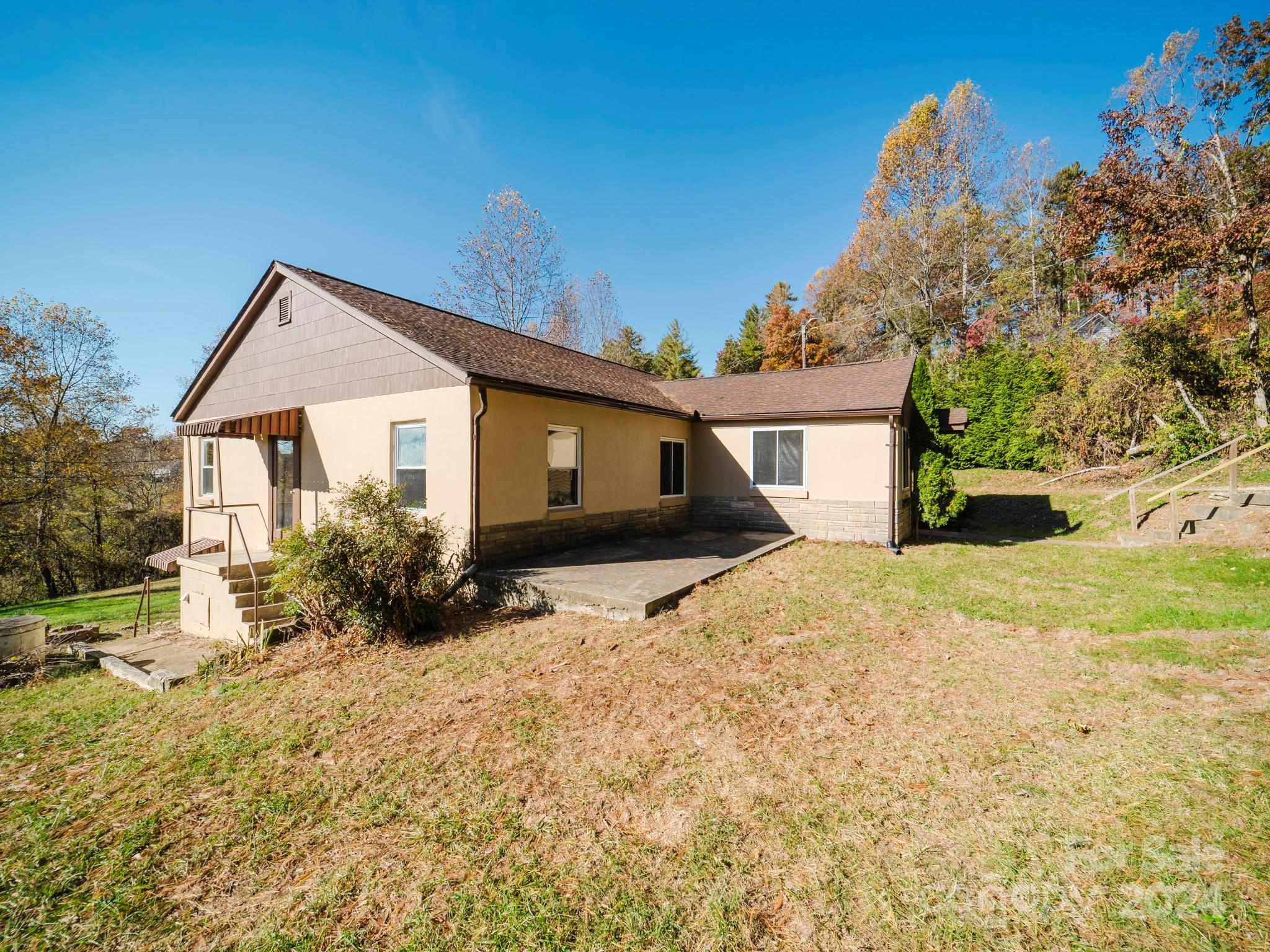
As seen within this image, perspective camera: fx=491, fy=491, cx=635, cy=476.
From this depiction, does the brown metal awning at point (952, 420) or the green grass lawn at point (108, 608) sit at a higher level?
the brown metal awning at point (952, 420)

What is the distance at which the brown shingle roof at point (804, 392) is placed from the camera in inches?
449

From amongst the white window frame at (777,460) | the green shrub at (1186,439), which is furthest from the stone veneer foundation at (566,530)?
the green shrub at (1186,439)

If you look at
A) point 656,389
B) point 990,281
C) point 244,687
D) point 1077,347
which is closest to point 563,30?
point 656,389

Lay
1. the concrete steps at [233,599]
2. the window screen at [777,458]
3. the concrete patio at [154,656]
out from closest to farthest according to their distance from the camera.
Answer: the concrete patio at [154,656]
the concrete steps at [233,599]
the window screen at [777,458]

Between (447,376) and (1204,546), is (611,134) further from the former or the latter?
(1204,546)

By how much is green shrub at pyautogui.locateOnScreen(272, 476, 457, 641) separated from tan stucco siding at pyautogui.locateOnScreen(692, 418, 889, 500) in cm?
844

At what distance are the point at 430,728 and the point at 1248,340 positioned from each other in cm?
2205

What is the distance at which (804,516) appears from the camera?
11906 millimetres

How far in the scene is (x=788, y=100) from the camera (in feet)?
50.6

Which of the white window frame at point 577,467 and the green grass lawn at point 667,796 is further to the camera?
the white window frame at point 577,467

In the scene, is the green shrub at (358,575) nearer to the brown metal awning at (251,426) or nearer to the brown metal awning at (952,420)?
the brown metal awning at (251,426)

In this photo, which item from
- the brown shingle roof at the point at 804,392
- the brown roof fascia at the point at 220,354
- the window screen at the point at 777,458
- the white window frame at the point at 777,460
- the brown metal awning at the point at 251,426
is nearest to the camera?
the brown metal awning at the point at 251,426

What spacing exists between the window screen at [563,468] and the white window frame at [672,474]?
2.82 metres

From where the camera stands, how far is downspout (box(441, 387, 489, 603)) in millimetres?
7598
